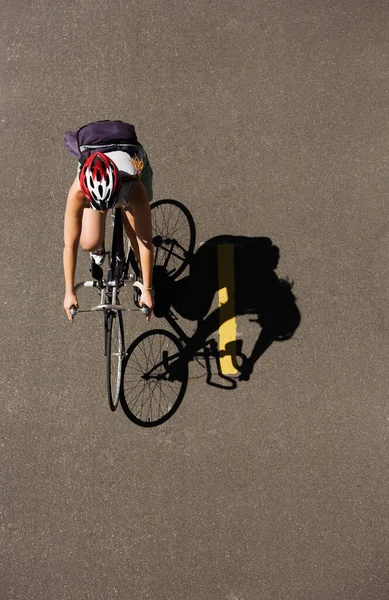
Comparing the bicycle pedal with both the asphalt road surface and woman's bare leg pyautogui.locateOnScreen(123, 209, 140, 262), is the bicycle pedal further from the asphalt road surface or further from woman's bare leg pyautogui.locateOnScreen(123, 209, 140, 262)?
the asphalt road surface

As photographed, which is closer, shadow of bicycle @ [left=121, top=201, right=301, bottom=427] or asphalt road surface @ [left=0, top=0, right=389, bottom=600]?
asphalt road surface @ [left=0, top=0, right=389, bottom=600]

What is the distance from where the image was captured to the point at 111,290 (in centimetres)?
411

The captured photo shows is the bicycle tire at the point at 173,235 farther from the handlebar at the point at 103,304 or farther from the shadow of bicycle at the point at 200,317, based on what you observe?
the handlebar at the point at 103,304

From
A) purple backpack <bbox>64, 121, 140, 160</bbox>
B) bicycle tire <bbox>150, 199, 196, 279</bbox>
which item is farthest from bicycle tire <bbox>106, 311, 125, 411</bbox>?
purple backpack <bbox>64, 121, 140, 160</bbox>

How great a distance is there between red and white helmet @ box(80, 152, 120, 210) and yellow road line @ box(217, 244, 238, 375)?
6.85 feet

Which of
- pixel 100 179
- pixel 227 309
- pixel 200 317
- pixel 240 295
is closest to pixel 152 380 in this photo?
pixel 200 317

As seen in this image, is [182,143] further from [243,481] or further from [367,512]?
[367,512]

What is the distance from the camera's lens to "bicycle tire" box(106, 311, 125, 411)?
13.5 feet

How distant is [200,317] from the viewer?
498 cm

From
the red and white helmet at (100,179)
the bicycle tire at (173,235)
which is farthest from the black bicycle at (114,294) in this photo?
the red and white helmet at (100,179)

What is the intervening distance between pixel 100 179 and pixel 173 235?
206 cm

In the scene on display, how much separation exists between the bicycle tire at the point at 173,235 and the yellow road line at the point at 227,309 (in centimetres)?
35

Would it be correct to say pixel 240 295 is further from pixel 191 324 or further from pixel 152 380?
pixel 152 380

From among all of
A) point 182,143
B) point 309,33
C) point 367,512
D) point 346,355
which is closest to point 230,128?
point 182,143
